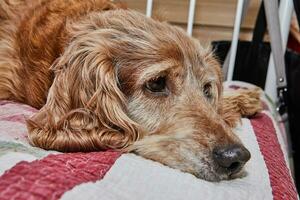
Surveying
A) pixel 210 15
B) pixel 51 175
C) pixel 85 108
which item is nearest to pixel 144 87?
pixel 85 108

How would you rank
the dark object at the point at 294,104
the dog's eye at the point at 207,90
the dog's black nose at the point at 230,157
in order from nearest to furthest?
the dog's black nose at the point at 230,157 → the dog's eye at the point at 207,90 → the dark object at the point at 294,104

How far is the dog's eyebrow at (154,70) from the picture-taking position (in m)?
1.20

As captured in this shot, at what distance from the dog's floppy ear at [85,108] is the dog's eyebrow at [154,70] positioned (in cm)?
7

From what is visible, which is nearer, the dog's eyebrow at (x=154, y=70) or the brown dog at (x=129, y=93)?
the brown dog at (x=129, y=93)

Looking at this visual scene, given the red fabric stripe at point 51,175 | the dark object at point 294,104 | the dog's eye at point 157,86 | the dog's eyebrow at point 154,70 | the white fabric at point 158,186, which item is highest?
the dog's eyebrow at point 154,70

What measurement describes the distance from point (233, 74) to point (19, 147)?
144 cm

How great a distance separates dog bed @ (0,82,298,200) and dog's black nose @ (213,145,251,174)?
3 cm

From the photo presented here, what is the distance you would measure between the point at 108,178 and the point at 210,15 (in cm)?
169

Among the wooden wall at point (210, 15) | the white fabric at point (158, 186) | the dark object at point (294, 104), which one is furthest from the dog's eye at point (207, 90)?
the wooden wall at point (210, 15)

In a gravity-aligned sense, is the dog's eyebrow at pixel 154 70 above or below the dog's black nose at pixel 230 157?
above

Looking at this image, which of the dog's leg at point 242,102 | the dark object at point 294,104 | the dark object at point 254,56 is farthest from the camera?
the dark object at point 254,56

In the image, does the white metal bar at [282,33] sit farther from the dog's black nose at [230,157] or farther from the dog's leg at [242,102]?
the dog's black nose at [230,157]

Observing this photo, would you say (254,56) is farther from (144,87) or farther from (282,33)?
(144,87)

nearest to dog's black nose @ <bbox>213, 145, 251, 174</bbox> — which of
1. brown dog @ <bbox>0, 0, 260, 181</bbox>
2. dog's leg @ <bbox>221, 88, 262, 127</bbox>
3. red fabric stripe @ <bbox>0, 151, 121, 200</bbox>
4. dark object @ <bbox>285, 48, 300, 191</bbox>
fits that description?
brown dog @ <bbox>0, 0, 260, 181</bbox>
